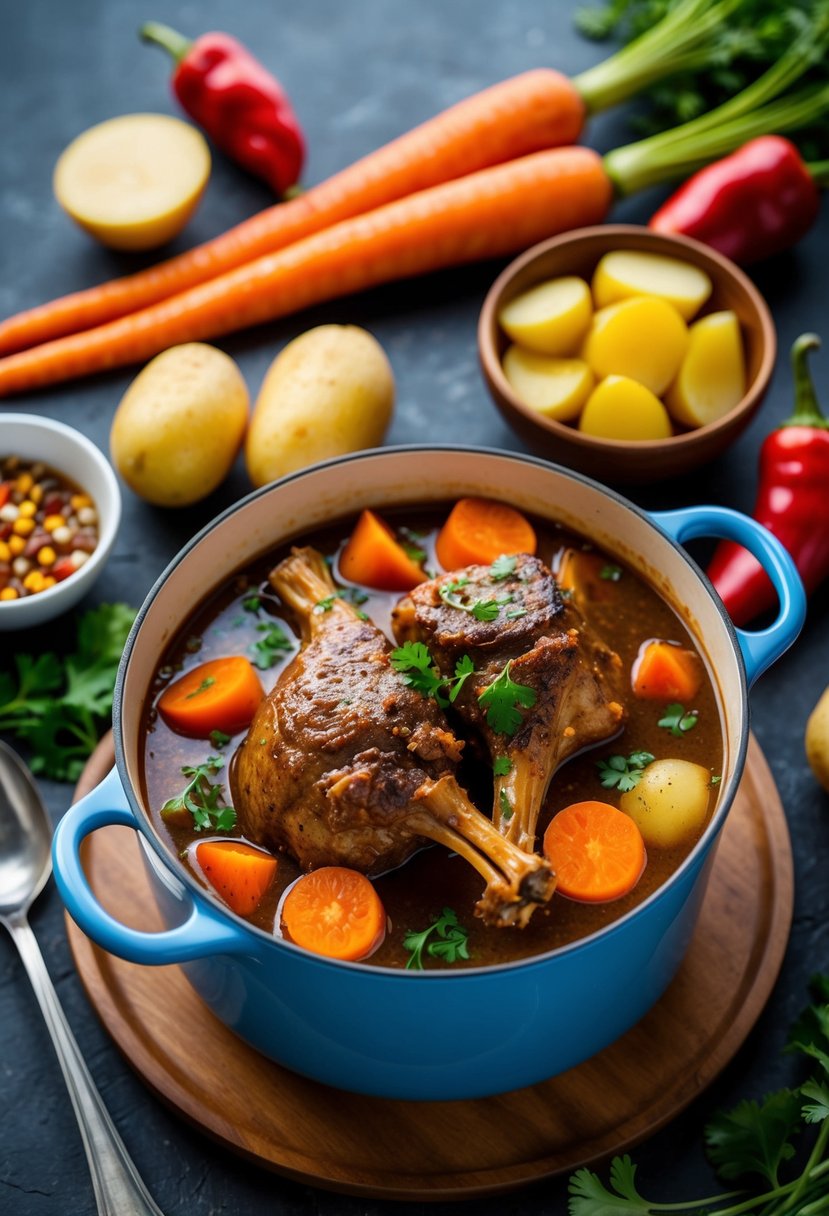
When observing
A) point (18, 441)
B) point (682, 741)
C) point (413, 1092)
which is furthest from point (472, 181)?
point (413, 1092)

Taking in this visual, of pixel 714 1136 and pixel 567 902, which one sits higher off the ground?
pixel 567 902

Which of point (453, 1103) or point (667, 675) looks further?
point (667, 675)

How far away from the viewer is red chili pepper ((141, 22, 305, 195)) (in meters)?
4.39

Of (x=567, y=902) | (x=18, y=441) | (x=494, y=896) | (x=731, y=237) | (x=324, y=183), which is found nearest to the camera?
(x=494, y=896)

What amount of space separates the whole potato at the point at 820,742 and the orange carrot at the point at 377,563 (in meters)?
1.08

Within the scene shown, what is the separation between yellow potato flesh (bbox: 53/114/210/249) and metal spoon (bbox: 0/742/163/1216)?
77.3 inches

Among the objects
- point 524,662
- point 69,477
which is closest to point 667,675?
point 524,662

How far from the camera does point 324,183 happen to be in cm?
451

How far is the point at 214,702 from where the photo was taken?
105 inches

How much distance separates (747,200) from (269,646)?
2406 millimetres

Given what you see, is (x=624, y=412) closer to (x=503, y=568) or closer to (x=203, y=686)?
(x=503, y=568)

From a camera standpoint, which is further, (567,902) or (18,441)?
(18,441)

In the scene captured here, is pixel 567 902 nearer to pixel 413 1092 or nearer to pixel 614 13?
pixel 413 1092

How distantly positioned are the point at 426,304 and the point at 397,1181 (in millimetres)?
2886
